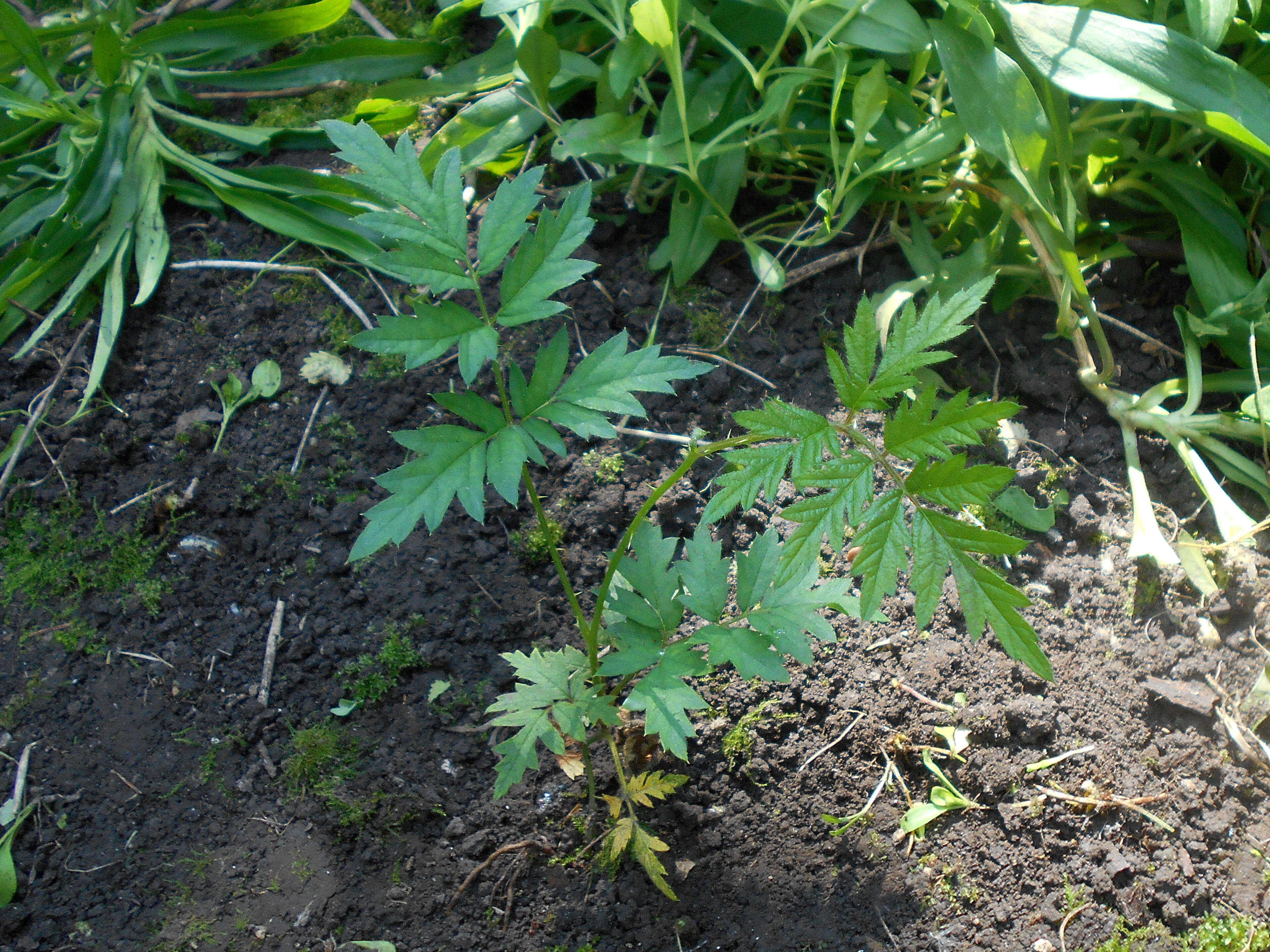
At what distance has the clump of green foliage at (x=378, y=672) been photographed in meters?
1.37

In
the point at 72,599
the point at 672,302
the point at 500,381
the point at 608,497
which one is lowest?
the point at 72,599

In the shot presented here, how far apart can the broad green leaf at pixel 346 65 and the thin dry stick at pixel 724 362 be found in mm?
999

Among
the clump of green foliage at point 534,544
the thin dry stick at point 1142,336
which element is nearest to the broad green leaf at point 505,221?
the clump of green foliage at point 534,544

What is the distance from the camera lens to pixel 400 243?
1.04 metres

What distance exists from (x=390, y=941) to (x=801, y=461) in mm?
960

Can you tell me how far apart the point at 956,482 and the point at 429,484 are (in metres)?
0.61

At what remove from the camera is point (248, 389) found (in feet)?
5.38

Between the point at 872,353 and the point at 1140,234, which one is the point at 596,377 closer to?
the point at 872,353

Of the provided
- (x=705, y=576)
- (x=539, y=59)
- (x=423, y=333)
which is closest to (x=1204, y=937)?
(x=705, y=576)

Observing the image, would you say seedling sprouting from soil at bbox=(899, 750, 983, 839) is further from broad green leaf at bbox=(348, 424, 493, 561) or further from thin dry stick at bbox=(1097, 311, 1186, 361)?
thin dry stick at bbox=(1097, 311, 1186, 361)

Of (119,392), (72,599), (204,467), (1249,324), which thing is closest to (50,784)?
(72,599)

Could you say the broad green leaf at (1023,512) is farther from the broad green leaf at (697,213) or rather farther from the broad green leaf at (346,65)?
the broad green leaf at (346,65)

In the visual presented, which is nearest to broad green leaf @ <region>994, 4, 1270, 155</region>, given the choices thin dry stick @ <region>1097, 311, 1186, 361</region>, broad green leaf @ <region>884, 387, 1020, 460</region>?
thin dry stick @ <region>1097, 311, 1186, 361</region>

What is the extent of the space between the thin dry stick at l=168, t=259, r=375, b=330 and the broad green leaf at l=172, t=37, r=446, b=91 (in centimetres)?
50
